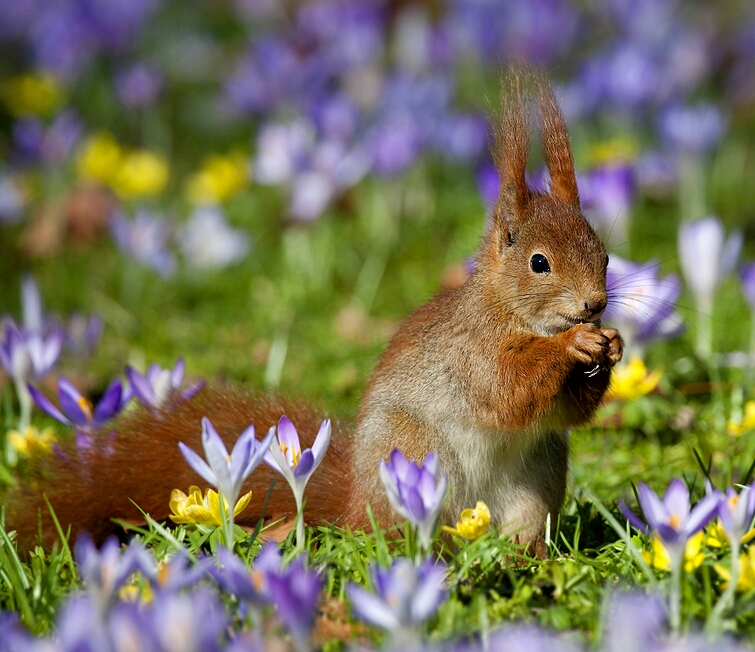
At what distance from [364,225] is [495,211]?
3175 mm

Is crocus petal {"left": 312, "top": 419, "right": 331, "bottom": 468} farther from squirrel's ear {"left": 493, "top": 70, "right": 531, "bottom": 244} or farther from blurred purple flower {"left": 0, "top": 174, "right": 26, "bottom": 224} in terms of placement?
blurred purple flower {"left": 0, "top": 174, "right": 26, "bottom": 224}

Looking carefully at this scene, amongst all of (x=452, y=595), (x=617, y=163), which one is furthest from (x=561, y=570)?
(x=617, y=163)

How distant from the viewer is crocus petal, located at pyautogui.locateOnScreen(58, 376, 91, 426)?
109 inches

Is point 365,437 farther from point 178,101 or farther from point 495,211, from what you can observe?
point 178,101

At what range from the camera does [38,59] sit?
277 inches

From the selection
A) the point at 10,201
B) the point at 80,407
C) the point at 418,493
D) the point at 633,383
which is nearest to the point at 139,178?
the point at 10,201

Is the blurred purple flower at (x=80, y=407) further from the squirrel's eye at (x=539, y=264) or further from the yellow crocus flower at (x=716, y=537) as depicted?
the yellow crocus flower at (x=716, y=537)

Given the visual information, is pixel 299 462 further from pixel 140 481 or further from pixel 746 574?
pixel 746 574

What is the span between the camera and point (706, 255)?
3.77m

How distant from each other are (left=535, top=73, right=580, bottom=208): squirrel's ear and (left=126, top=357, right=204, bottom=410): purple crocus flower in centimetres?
107

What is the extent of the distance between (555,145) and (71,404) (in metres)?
1.42

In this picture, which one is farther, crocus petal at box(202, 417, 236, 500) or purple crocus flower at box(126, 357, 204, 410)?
purple crocus flower at box(126, 357, 204, 410)

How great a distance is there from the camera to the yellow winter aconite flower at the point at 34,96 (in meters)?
6.55

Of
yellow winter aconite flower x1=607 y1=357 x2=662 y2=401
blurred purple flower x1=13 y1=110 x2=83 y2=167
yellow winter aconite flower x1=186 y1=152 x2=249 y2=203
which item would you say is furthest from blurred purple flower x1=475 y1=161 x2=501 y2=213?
blurred purple flower x1=13 y1=110 x2=83 y2=167
